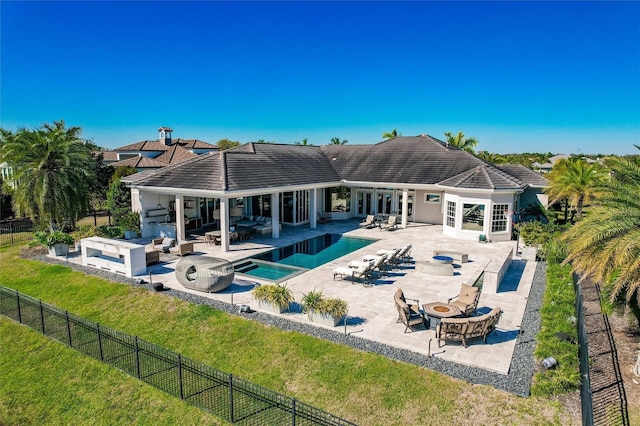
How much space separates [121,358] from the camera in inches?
437

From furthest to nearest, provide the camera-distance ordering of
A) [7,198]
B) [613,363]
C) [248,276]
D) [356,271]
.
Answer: [7,198]
[248,276]
[356,271]
[613,363]

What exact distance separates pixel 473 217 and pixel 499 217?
1.48 m

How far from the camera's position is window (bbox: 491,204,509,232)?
24.6 meters

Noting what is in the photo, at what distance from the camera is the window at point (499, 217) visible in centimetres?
2464

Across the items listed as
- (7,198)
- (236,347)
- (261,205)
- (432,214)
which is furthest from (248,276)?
(7,198)

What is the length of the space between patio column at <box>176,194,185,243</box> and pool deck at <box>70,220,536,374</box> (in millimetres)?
1154

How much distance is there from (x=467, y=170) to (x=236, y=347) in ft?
72.3

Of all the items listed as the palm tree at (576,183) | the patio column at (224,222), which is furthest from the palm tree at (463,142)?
the patio column at (224,222)

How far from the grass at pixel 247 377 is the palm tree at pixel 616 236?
366 centimetres

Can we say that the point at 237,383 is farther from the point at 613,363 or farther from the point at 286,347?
the point at 613,363

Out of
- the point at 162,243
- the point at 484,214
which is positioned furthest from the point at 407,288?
the point at 162,243

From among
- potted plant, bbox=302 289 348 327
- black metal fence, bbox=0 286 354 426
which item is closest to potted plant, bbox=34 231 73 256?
black metal fence, bbox=0 286 354 426

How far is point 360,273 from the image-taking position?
16.1 meters

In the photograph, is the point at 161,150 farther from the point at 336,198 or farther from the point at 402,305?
the point at 402,305
